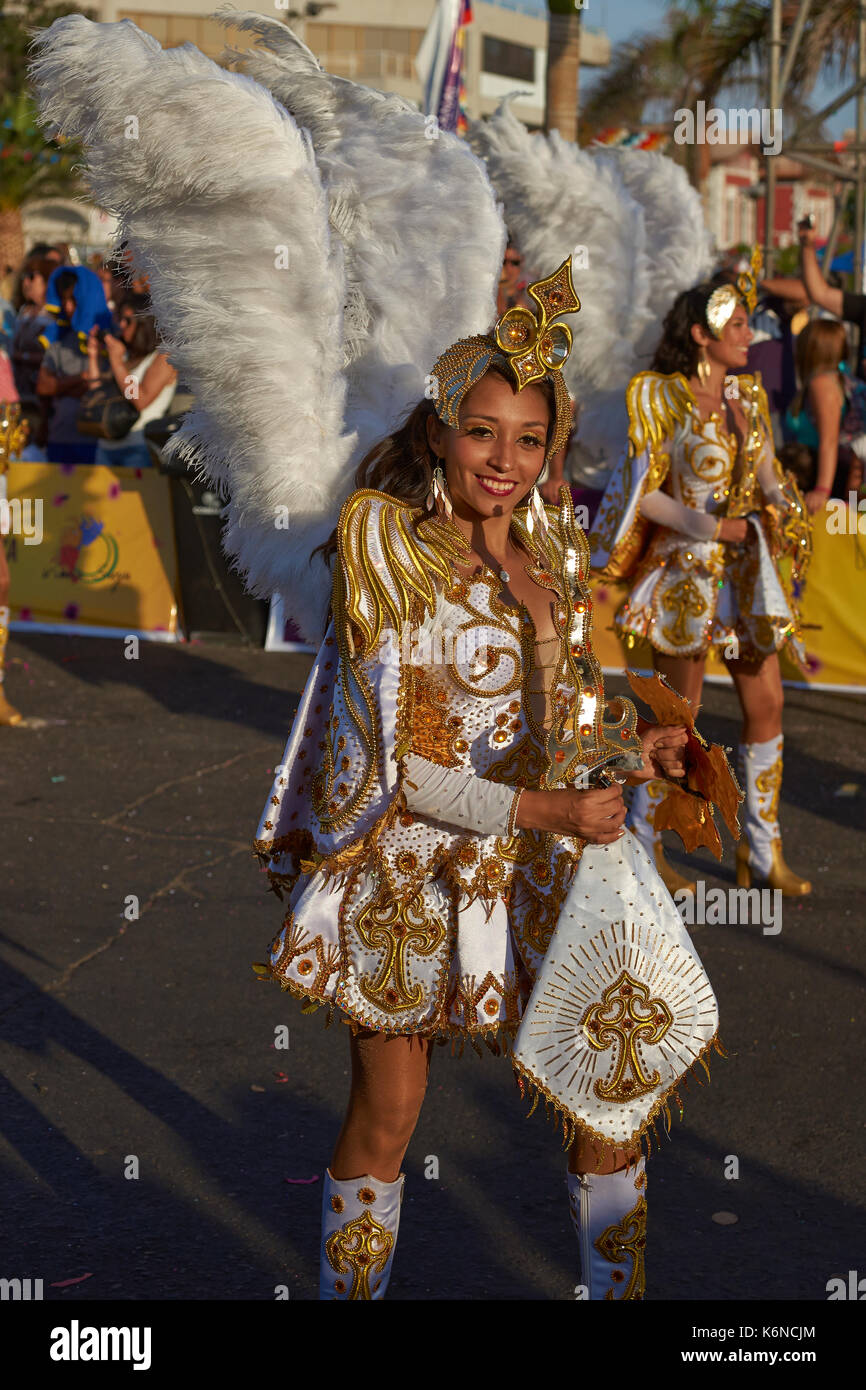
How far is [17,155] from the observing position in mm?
35531

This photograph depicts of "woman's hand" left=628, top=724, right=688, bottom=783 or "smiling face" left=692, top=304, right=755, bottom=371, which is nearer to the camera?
"woman's hand" left=628, top=724, right=688, bottom=783

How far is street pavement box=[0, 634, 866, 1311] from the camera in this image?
3.60 m

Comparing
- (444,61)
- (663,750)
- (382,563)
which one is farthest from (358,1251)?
(444,61)

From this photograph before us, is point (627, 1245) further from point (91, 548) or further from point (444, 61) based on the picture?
point (444, 61)

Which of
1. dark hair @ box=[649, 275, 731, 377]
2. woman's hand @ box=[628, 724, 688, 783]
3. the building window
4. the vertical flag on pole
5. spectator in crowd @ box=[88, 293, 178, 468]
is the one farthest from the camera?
the building window

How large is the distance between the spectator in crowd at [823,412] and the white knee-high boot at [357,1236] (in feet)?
21.3

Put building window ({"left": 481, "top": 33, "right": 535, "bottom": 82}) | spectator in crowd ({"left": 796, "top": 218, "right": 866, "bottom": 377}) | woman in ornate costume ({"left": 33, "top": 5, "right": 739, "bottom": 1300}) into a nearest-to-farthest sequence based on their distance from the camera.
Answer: woman in ornate costume ({"left": 33, "top": 5, "right": 739, "bottom": 1300})
spectator in crowd ({"left": 796, "top": 218, "right": 866, "bottom": 377})
building window ({"left": 481, "top": 33, "right": 535, "bottom": 82})

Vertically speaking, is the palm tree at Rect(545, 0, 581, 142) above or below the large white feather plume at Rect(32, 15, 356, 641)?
above

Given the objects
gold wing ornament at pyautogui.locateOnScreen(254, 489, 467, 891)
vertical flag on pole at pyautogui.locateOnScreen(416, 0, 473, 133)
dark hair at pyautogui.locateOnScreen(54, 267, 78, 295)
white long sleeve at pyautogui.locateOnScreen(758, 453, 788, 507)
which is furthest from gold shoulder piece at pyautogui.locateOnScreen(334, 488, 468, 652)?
dark hair at pyautogui.locateOnScreen(54, 267, 78, 295)

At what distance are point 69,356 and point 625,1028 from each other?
11379mm

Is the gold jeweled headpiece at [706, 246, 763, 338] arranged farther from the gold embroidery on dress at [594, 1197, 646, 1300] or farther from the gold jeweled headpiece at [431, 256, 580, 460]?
the gold embroidery on dress at [594, 1197, 646, 1300]

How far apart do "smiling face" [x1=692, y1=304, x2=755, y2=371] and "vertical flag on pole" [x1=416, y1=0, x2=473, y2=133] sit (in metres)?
6.75
